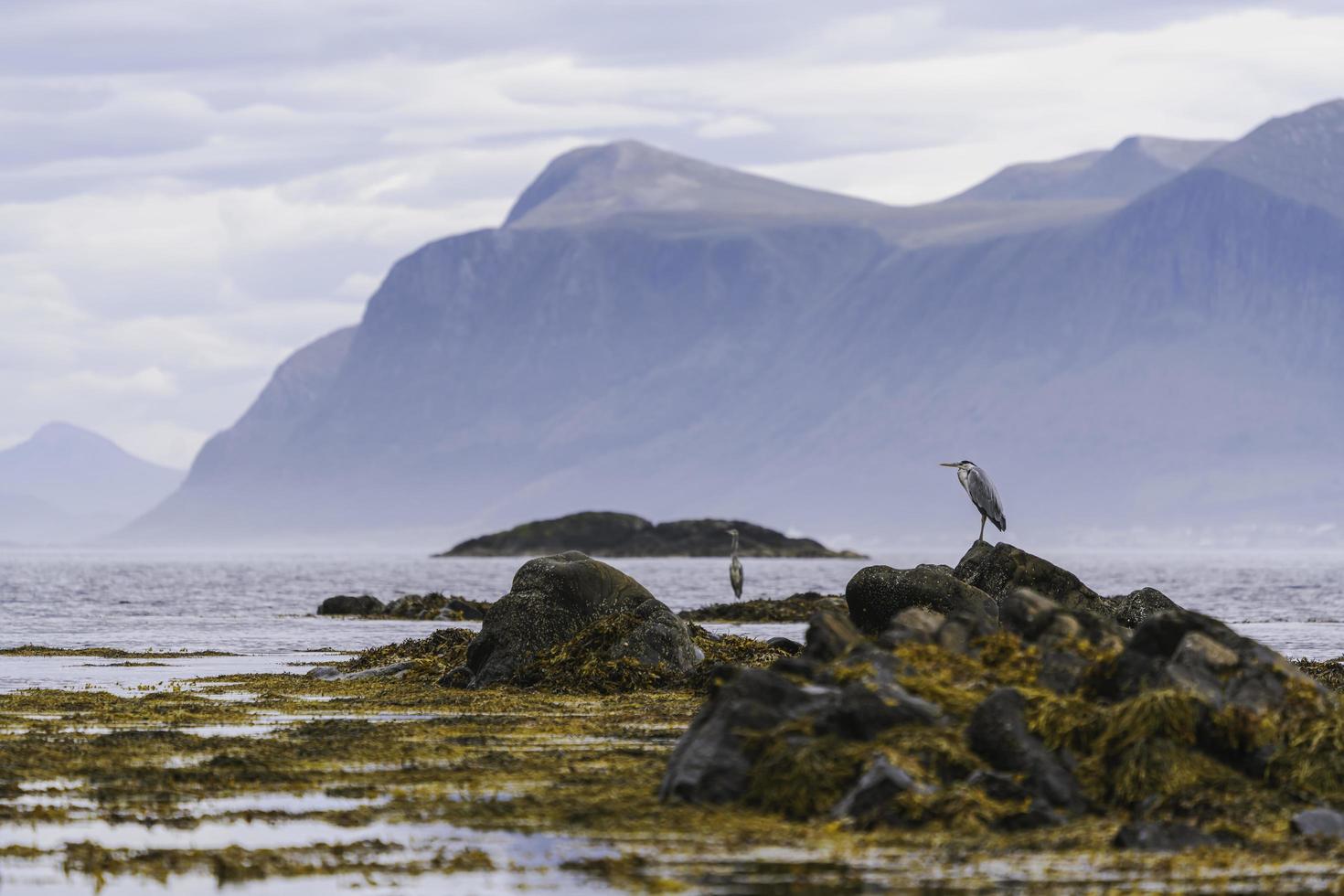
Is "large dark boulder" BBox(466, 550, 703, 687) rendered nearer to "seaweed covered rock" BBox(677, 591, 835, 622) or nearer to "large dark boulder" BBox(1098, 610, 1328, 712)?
"large dark boulder" BBox(1098, 610, 1328, 712)

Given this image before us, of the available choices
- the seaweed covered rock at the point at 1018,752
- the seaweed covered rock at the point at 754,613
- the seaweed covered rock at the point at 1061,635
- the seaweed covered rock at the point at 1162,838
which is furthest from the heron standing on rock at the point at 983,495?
the seaweed covered rock at the point at 1162,838

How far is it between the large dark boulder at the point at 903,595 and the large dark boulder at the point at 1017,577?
1.51m

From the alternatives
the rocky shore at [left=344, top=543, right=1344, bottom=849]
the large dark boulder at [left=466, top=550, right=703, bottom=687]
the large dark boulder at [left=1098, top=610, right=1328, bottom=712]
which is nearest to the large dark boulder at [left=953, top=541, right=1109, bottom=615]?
the large dark boulder at [left=466, top=550, right=703, bottom=687]

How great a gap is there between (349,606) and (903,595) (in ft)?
114

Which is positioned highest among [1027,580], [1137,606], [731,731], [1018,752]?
[1027,580]

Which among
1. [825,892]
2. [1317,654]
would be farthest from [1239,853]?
[1317,654]

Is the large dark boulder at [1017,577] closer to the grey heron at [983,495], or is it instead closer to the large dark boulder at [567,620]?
the large dark boulder at [567,620]

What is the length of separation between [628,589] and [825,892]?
59.0 feet

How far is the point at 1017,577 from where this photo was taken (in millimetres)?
33281

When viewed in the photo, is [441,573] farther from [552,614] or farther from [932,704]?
[932,704]

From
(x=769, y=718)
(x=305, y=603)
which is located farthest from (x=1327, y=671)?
(x=305, y=603)

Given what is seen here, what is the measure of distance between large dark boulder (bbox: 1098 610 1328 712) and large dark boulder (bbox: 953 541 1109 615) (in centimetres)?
1501

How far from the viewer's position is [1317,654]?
1533 inches

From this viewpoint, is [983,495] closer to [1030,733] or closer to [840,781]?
[1030,733]
